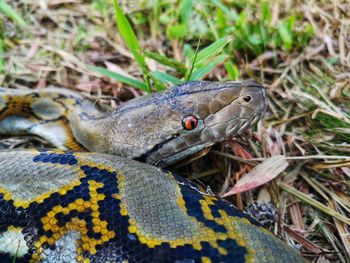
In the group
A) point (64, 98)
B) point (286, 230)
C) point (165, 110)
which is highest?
point (165, 110)

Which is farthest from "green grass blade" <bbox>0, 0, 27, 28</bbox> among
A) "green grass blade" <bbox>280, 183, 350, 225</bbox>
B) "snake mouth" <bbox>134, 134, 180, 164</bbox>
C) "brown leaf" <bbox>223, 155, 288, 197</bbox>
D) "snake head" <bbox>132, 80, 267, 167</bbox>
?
"green grass blade" <bbox>280, 183, 350, 225</bbox>

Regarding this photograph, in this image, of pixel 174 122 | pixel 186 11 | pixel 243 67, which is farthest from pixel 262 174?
pixel 186 11

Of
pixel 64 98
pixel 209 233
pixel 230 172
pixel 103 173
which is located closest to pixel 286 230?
pixel 230 172

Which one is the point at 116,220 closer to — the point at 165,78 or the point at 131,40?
the point at 165,78

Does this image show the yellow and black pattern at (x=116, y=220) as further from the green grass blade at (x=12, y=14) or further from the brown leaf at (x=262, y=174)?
the green grass blade at (x=12, y=14)

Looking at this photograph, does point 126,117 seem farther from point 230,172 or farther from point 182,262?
point 182,262

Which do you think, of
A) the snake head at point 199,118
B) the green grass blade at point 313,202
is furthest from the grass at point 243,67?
the snake head at point 199,118
